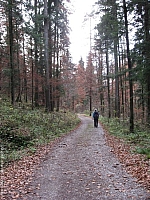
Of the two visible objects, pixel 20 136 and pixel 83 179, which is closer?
pixel 83 179

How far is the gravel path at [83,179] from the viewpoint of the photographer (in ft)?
17.3

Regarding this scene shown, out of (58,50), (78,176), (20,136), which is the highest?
(58,50)

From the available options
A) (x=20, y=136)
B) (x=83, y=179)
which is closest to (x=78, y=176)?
(x=83, y=179)

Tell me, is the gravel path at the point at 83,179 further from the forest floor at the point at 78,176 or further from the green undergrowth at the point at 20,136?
the green undergrowth at the point at 20,136

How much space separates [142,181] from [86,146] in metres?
5.53

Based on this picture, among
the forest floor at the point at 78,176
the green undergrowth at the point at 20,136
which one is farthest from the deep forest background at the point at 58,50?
the forest floor at the point at 78,176

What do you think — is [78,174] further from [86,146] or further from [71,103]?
[71,103]

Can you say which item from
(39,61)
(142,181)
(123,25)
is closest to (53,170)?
(142,181)

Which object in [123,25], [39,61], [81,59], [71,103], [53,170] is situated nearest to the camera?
[53,170]

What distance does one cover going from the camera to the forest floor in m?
5.35

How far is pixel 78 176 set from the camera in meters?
6.74

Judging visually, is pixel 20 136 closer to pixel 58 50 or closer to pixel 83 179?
pixel 83 179

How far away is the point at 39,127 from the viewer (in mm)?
14844

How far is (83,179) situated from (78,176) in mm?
325
